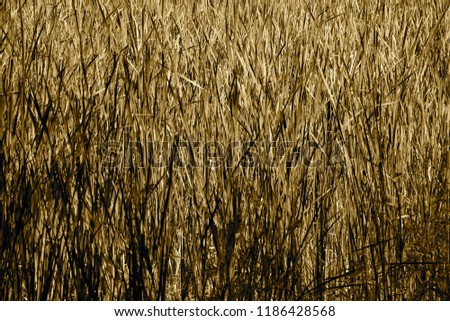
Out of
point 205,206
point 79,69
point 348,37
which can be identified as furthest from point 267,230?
point 348,37

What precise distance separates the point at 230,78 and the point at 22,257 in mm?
970

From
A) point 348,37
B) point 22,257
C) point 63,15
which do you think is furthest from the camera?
point 63,15

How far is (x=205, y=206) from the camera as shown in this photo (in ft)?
6.86

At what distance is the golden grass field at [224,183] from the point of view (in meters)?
1.99

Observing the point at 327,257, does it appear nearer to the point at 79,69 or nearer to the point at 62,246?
the point at 62,246

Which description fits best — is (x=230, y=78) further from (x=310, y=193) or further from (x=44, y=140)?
(x=44, y=140)

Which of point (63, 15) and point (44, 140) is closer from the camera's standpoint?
point (44, 140)

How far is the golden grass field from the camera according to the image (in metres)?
1.99

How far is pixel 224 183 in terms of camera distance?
209cm

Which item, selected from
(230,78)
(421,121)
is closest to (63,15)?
(230,78)

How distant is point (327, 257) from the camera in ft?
7.09

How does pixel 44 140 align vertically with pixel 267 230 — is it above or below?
above

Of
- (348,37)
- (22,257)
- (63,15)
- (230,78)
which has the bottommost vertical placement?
(22,257)

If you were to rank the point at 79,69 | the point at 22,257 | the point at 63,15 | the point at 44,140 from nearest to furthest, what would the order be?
the point at 22,257 < the point at 44,140 < the point at 79,69 < the point at 63,15
